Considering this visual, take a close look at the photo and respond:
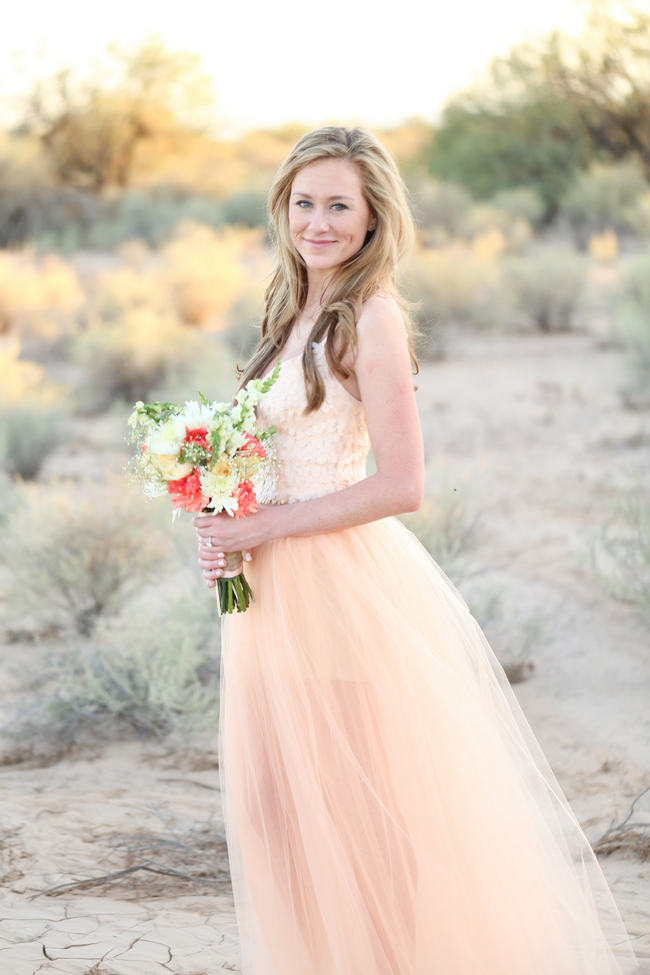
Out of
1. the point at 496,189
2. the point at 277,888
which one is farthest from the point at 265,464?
the point at 496,189

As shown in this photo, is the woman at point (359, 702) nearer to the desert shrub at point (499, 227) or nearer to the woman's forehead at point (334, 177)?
the woman's forehead at point (334, 177)

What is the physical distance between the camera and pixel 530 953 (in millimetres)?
2627

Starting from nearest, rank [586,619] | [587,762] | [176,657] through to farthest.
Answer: [587,762], [176,657], [586,619]

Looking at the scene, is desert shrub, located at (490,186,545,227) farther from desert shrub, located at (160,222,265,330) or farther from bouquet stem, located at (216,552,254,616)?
bouquet stem, located at (216,552,254,616)

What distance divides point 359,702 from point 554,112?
2205 cm

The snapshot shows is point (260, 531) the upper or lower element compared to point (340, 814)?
upper

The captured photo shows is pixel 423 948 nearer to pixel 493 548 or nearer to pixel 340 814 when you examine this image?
pixel 340 814

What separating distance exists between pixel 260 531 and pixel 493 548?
5.10m

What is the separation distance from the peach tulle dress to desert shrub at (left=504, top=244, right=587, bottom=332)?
11.8 m

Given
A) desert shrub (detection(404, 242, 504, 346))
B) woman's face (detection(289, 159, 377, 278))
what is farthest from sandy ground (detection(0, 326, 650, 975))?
desert shrub (detection(404, 242, 504, 346))

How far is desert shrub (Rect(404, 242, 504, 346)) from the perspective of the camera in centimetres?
1413

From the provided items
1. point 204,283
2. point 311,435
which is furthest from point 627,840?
point 204,283

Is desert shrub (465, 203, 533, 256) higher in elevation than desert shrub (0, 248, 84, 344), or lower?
higher

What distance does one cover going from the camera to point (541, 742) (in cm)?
496
